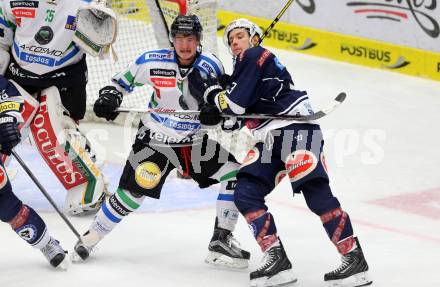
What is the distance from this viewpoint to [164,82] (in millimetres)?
5402

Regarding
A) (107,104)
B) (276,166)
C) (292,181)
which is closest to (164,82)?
(107,104)

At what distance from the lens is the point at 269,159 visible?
508 cm

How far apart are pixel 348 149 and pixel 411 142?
1.52 feet

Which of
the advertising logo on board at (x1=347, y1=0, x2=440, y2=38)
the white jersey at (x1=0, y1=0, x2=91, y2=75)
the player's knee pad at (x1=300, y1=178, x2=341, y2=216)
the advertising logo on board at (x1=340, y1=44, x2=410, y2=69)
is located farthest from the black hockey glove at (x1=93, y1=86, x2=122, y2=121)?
the advertising logo on board at (x1=340, y1=44, x2=410, y2=69)

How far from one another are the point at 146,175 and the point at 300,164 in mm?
779

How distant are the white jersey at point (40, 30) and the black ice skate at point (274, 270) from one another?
5.96ft

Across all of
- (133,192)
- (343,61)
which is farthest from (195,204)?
(343,61)

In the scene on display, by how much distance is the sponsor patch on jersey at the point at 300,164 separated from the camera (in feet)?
16.3

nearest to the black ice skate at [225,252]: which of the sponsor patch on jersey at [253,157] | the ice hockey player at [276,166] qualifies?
the ice hockey player at [276,166]

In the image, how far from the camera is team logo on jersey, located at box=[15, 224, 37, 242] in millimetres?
5098

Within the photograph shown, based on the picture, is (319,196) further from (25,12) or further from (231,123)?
(25,12)

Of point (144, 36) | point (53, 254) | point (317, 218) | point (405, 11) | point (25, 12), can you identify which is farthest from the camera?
point (405, 11)

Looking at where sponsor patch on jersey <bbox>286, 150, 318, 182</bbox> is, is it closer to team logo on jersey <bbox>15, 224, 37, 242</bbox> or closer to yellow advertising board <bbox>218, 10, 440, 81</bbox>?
team logo on jersey <bbox>15, 224, 37, 242</bbox>

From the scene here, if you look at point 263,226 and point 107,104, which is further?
point 107,104
